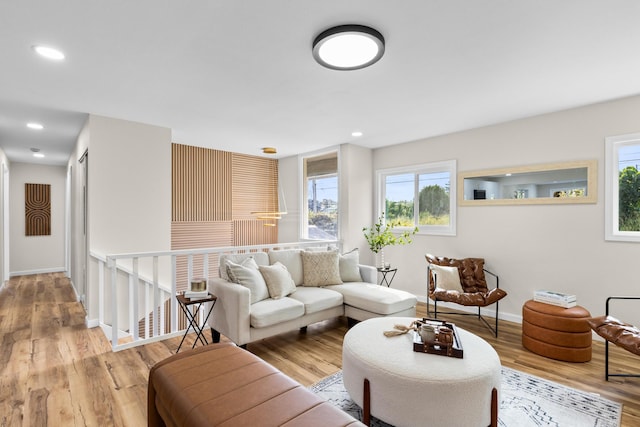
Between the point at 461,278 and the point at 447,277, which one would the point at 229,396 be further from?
the point at 461,278

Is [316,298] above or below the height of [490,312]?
above

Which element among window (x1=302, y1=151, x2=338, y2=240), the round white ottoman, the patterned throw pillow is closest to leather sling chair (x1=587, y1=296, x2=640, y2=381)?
the round white ottoman

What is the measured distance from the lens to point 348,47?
2133 millimetres

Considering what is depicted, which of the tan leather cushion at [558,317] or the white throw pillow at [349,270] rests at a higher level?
the white throw pillow at [349,270]

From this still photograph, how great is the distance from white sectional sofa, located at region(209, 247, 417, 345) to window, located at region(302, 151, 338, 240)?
1492 mm

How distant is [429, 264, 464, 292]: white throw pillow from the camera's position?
3910mm

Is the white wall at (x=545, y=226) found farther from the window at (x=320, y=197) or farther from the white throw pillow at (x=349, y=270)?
the window at (x=320, y=197)

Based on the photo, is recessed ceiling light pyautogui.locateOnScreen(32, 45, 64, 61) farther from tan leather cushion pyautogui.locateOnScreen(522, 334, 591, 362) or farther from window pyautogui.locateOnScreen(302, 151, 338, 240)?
tan leather cushion pyautogui.locateOnScreen(522, 334, 591, 362)

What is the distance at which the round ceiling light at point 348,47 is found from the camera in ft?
6.40

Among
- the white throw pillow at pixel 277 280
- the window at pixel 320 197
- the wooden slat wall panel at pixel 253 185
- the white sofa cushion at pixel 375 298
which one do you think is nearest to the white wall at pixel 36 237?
the wooden slat wall panel at pixel 253 185

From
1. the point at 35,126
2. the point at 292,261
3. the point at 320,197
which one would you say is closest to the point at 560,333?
the point at 292,261

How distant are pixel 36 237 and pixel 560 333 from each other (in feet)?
32.1

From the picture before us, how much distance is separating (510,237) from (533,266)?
0.41m

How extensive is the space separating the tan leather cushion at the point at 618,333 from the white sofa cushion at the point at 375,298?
1568mm
